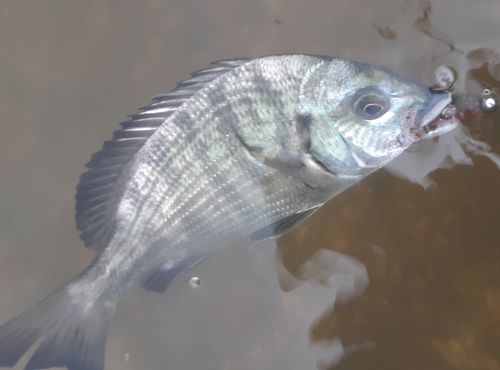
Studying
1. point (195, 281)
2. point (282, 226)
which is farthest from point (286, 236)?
point (195, 281)

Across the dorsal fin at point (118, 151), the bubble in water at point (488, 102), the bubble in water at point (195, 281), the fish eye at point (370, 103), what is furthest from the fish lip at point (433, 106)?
the bubble in water at point (195, 281)

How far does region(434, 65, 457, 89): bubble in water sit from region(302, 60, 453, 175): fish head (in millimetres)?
318

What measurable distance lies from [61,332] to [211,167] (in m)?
0.76

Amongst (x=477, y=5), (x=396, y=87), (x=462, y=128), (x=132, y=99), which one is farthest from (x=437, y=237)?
(x=132, y=99)

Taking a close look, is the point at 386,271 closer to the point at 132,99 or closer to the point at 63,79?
the point at 132,99

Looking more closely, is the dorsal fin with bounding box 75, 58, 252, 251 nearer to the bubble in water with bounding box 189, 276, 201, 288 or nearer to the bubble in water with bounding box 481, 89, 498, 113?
the bubble in water with bounding box 189, 276, 201, 288

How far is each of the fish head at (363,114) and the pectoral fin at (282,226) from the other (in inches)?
7.6

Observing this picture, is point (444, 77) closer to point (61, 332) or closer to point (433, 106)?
point (433, 106)

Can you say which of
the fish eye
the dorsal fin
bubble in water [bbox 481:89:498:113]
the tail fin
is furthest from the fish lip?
the tail fin

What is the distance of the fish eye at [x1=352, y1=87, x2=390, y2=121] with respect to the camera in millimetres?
1195

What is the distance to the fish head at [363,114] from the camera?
3.86ft

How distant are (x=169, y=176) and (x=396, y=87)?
776 mm

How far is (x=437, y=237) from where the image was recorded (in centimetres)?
149

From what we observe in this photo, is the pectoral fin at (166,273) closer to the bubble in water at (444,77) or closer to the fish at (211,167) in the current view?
the fish at (211,167)
